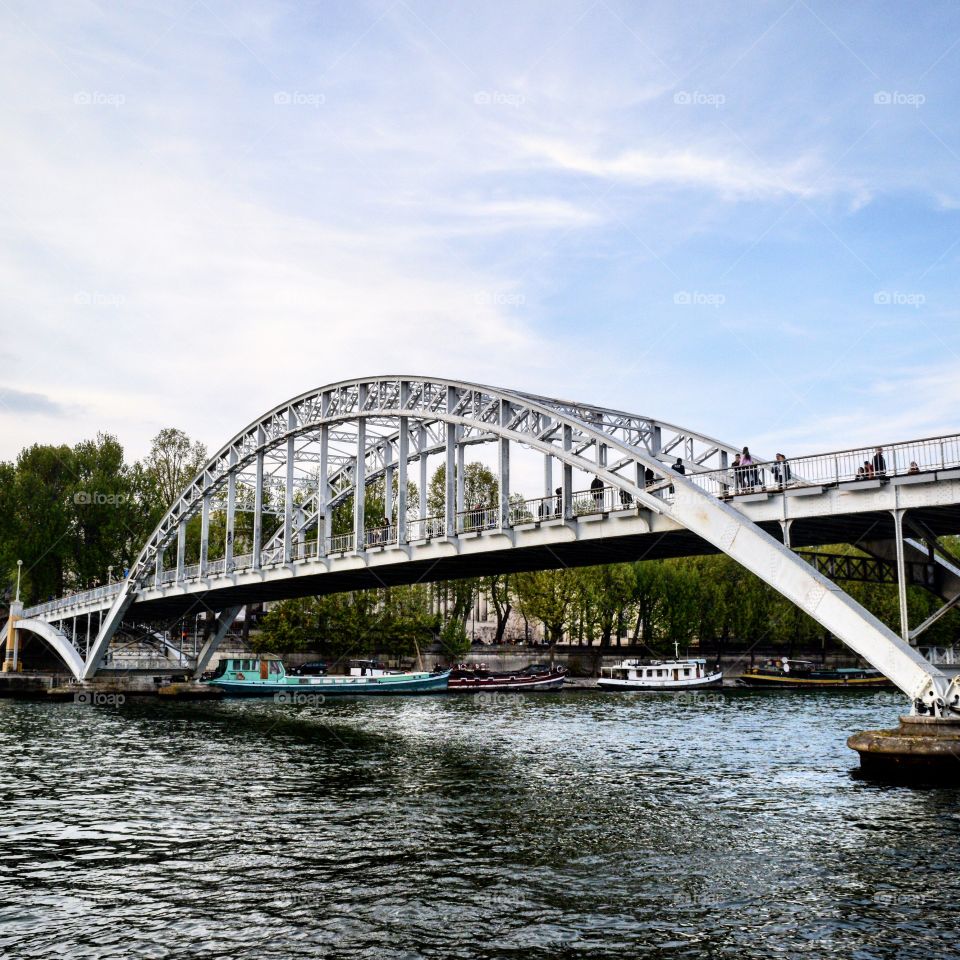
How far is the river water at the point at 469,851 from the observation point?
14.0 m

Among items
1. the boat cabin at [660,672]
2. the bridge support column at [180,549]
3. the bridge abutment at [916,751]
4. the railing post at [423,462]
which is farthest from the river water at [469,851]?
the boat cabin at [660,672]

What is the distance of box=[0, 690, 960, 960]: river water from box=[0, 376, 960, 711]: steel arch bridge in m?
5.44

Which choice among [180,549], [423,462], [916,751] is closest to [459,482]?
[423,462]

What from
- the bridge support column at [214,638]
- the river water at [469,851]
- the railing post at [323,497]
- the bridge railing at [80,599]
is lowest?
the river water at [469,851]

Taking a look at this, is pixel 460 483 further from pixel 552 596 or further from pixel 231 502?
pixel 552 596

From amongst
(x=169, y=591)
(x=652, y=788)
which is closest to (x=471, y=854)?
→ (x=652, y=788)

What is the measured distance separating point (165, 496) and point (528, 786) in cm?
7458

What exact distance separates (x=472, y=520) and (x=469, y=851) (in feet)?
180

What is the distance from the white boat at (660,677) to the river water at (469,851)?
4048 cm

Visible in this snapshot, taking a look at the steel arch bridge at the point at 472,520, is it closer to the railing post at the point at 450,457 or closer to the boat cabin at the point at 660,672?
the railing post at the point at 450,457

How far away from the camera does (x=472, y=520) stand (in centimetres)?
7394

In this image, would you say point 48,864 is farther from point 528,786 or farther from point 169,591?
point 169,591

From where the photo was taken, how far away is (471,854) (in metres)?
18.9

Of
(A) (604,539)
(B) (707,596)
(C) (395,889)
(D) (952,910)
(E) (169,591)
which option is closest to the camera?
(D) (952,910)
